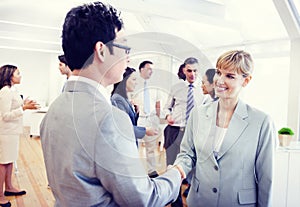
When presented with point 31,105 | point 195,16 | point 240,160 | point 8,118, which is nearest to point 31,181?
point 8,118

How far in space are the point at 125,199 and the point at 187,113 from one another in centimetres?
36

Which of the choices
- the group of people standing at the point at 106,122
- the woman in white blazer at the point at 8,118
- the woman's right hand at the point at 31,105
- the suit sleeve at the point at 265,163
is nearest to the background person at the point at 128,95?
the group of people standing at the point at 106,122

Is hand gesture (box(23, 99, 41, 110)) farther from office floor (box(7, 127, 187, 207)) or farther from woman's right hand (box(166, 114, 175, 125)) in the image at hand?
woman's right hand (box(166, 114, 175, 125))

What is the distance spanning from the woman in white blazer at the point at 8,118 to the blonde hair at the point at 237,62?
2079mm

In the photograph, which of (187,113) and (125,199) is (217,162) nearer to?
(187,113)

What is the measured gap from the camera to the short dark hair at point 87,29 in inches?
27.1

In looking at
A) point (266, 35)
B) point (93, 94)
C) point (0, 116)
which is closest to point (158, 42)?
point (93, 94)

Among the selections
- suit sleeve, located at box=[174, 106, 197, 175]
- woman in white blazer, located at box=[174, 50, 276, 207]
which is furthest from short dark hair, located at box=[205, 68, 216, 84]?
woman in white blazer, located at box=[174, 50, 276, 207]

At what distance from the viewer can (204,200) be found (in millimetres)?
1229

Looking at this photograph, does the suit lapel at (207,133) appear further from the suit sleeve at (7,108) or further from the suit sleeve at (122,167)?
the suit sleeve at (7,108)

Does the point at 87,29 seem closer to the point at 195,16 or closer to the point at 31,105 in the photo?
the point at 31,105

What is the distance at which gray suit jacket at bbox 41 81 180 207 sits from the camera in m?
0.63

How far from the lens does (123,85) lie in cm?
74

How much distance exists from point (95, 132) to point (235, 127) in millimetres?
750
